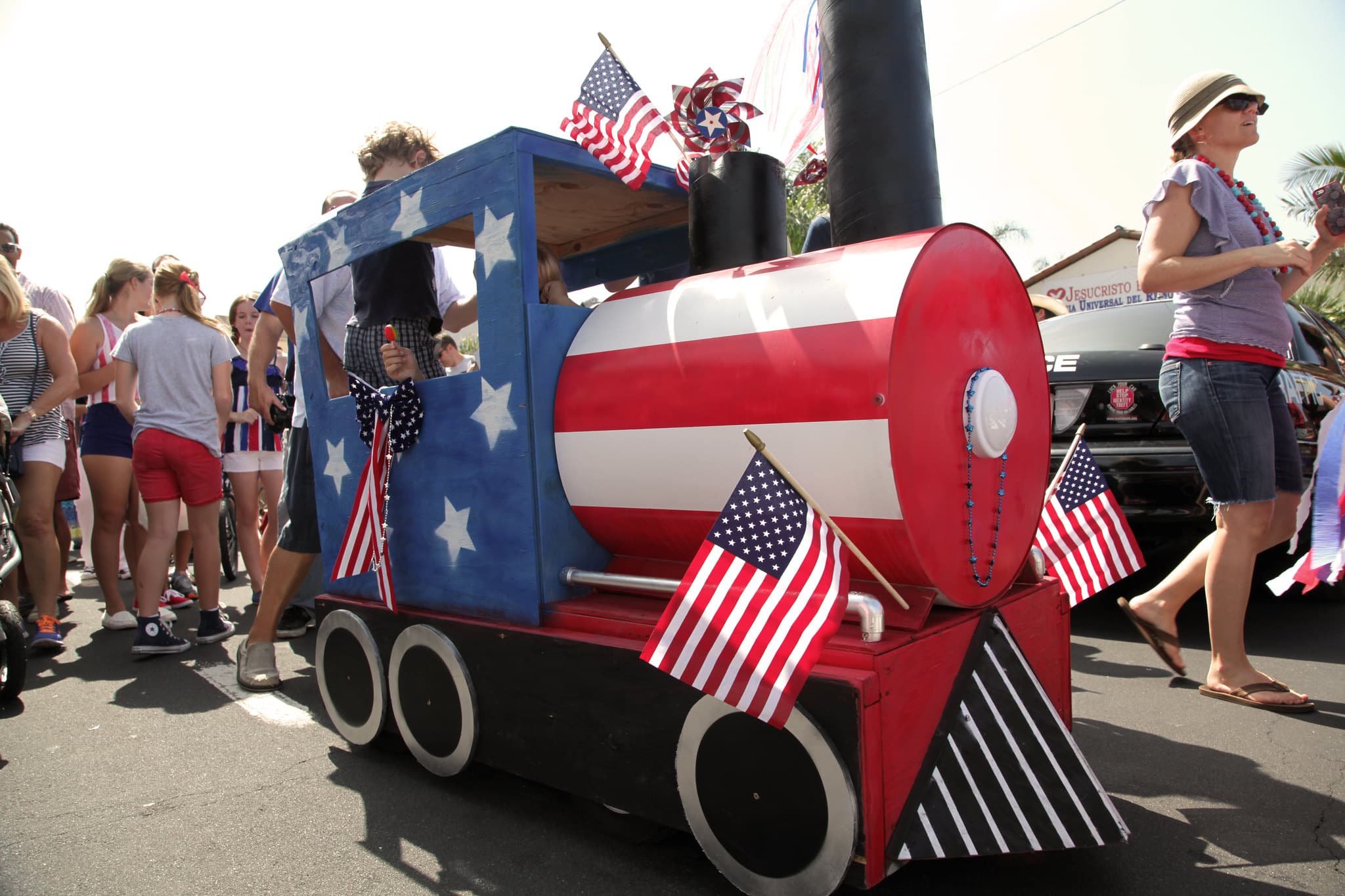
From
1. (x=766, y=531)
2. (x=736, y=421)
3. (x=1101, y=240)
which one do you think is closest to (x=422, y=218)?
(x=736, y=421)

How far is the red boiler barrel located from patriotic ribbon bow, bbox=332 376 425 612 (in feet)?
1.83

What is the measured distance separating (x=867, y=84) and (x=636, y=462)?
1.12 metres

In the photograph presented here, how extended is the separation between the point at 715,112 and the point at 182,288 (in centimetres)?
343

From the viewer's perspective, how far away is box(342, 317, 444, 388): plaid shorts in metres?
3.02

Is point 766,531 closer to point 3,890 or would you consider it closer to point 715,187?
point 715,187

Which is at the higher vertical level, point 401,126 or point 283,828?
point 401,126

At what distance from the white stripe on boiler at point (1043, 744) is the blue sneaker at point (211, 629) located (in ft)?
13.0

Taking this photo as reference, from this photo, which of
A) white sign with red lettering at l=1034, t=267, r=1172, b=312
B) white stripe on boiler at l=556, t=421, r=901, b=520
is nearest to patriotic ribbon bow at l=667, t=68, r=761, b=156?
white stripe on boiler at l=556, t=421, r=901, b=520

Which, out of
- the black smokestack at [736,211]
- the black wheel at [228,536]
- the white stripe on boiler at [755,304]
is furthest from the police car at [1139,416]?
the black wheel at [228,536]

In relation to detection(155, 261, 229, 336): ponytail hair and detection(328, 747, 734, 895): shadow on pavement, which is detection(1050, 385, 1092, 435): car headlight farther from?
detection(155, 261, 229, 336): ponytail hair

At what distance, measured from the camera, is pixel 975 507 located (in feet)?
6.19

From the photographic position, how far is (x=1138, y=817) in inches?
80.2

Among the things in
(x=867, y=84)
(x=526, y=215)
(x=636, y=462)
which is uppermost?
(x=867, y=84)

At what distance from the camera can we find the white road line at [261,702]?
3125 millimetres
